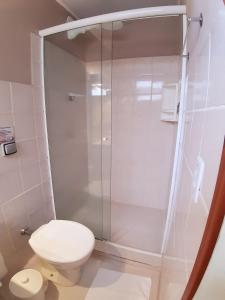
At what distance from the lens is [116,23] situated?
1.35 metres

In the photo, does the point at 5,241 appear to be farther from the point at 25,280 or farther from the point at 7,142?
the point at 7,142

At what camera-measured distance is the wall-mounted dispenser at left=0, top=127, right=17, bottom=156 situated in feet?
4.00

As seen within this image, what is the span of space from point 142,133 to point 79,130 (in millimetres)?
793

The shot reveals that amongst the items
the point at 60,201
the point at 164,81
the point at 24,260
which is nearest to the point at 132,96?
the point at 164,81

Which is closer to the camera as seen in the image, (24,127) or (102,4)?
(24,127)

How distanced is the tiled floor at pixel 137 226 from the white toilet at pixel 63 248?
1.77 feet

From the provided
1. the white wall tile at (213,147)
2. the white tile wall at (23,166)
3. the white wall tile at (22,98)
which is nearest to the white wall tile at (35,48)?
the white tile wall at (23,166)

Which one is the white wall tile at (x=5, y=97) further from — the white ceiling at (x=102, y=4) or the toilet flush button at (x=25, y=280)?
the toilet flush button at (x=25, y=280)

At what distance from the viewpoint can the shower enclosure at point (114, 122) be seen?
5.37 feet

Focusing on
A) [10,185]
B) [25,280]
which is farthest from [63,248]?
[10,185]

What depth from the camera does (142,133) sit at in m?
2.22

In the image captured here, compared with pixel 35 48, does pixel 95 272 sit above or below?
below

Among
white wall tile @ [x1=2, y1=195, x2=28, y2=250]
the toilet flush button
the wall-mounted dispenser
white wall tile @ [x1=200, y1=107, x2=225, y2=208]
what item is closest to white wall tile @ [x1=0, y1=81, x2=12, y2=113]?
the wall-mounted dispenser

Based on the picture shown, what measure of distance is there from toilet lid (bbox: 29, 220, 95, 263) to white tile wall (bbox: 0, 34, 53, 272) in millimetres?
229
